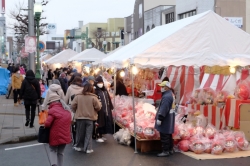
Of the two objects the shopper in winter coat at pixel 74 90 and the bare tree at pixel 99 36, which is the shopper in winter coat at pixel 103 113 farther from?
the bare tree at pixel 99 36

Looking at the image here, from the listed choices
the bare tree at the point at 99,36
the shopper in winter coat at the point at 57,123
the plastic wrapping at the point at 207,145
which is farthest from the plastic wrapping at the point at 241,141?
the bare tree at the point at 99,36

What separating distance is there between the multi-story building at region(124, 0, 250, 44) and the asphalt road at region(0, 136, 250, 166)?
2115cm

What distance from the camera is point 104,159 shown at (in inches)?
356

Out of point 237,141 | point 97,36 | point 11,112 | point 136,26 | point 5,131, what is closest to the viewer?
point 237,141

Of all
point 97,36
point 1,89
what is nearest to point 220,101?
point 1,89

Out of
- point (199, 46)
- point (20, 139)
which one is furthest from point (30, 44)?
point (199, 46)

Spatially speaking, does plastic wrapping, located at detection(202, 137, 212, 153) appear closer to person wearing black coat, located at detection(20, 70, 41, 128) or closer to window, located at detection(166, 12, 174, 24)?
person wearing black coat, located at detection(20, 70, 41, 128)

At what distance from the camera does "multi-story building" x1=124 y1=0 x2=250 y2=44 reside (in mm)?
28859

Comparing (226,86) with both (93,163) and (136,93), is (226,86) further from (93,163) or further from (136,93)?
(93,163)

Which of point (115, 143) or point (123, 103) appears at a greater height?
point (123, 103)

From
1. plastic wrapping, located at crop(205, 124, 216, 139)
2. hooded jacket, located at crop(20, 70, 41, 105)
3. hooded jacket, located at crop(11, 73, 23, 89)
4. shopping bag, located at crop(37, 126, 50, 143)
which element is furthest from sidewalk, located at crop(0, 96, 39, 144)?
plastic wrapping, located at crop(205, 124, 216, 139)

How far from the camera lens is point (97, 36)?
258ft

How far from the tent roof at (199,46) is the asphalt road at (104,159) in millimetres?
2275

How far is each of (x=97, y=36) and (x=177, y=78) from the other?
62.3 metres
